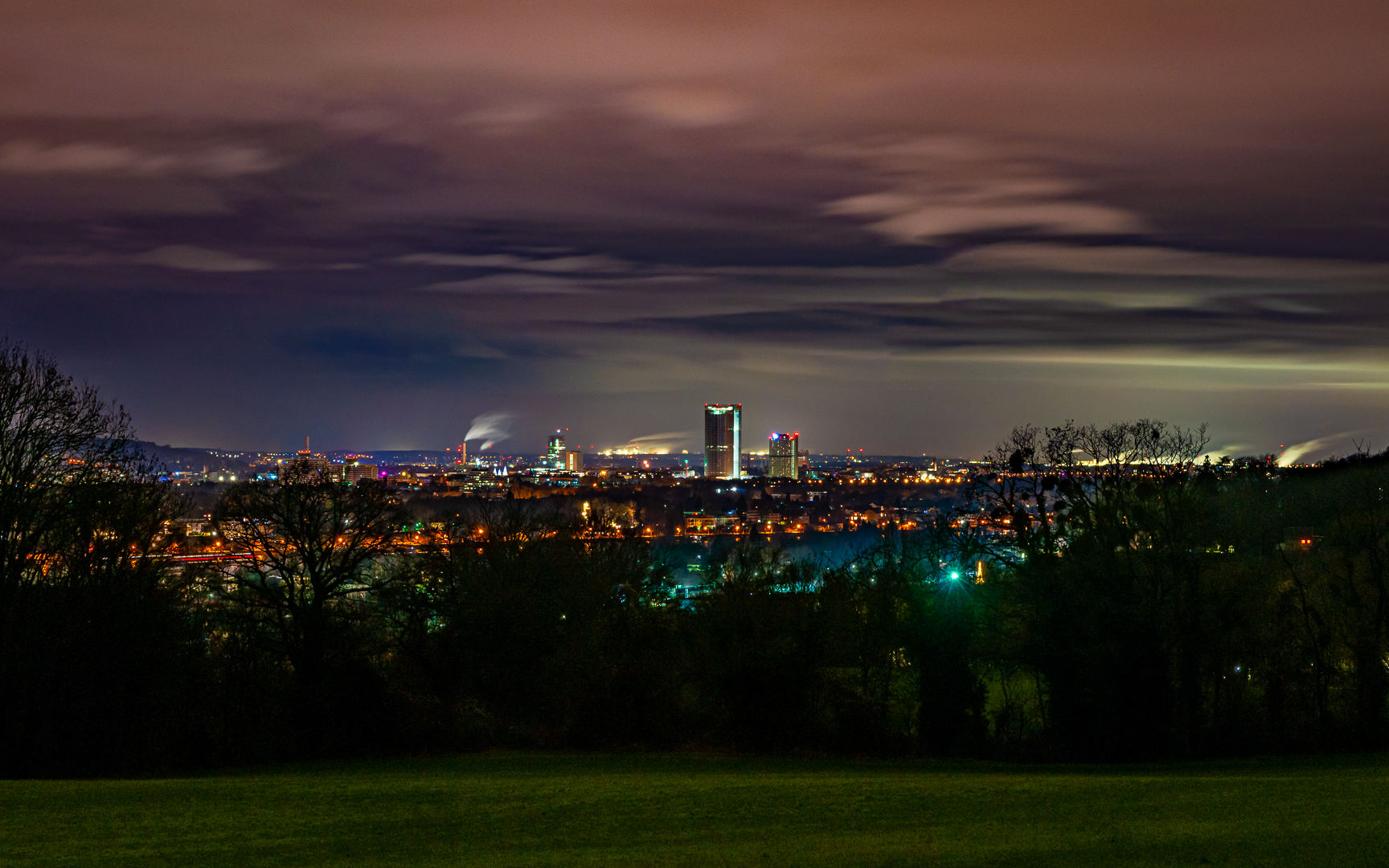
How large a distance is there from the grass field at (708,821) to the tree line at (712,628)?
23.8ft

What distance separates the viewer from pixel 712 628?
117ft

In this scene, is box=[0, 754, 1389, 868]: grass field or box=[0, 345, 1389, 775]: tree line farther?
box=[0, 345, 1389, 775]: tree line

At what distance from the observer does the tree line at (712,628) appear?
105 feet

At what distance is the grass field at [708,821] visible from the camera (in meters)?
16.4

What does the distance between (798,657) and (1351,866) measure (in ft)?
68.5

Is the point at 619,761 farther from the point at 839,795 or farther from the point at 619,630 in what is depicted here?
the point at 839,795

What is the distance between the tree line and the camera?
105 ft

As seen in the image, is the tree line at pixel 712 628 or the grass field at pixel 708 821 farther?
the tree line at pixel 712 628

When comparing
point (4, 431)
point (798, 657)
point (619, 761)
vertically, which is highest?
point (4, 431)

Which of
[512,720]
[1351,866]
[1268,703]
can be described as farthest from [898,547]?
[1351,866]

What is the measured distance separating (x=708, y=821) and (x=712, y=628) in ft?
53.9

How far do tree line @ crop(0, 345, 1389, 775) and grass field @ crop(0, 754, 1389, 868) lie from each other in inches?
285

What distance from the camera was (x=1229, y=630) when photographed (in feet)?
113

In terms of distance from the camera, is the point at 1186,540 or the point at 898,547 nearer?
the point at 1186,540
